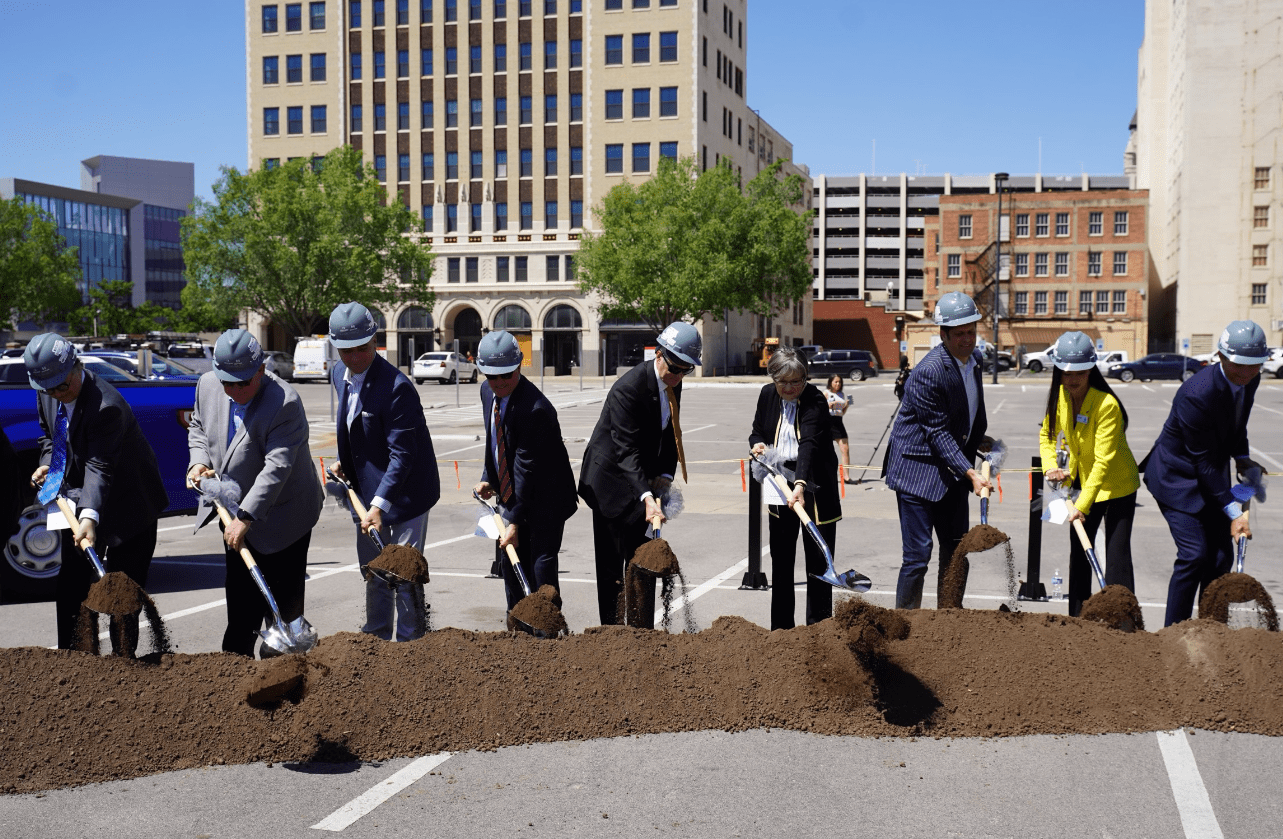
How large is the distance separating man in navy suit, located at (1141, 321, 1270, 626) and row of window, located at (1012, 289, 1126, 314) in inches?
3279

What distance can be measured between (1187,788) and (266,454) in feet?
12.8

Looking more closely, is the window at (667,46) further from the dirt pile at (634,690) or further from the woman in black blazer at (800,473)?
the dirt pile at (634,690)

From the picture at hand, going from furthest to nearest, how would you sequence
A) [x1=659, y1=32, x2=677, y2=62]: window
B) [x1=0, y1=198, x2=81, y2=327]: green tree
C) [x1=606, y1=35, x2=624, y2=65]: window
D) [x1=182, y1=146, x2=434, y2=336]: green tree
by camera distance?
[x1=606, y1=35, x2=624, y2=65]: window, [x1=659, y1=32, x2=677, y2=62]: window, [x1=0, y1=198, x2=81, y2=327]: green tree, [x1=182, y1=146, x2=434, y2=336]: green tree

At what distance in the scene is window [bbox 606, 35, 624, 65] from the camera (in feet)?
221

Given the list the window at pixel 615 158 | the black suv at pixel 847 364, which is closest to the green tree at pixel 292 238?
the window at pixel 615 158

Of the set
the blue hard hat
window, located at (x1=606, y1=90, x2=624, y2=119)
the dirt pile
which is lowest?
the dirt pile

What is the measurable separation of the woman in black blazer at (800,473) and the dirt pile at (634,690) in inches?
36.8

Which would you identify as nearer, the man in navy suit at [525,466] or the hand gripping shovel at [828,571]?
the man in navy suit at [525,466]

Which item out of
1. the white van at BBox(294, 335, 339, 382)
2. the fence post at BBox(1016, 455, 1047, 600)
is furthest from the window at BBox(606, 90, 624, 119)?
the fence post at BBox(1016, 455, 1047, 600)

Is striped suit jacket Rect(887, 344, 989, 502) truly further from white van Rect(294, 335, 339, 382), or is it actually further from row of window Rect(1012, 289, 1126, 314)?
row of window Rect(1012, 289, 1126, 314)

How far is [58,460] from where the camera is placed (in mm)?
5289

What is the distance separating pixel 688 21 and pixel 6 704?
2601 inches

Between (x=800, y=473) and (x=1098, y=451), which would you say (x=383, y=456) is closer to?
(x=800, y=473)

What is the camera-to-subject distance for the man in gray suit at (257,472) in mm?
5012
